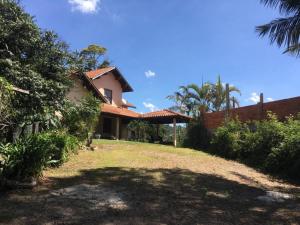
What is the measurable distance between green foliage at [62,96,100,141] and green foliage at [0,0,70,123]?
154cm

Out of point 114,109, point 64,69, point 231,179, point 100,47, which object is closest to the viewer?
point 231,179

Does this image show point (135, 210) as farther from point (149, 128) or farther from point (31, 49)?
point (149, 128)

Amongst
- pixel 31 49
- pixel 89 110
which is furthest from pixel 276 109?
pixel 31 49

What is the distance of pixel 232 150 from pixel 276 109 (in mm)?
3095

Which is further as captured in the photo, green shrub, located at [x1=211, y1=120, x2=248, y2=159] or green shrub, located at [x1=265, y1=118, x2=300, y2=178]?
green shrub, located at [x1=211, y1=120, x2=248, y2=159]

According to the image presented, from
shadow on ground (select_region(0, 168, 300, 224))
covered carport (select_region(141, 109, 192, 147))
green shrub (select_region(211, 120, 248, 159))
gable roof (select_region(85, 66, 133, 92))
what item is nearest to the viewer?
shadow on ground (select_region(0, 168, 300, 224))

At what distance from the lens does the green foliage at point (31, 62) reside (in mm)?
13484

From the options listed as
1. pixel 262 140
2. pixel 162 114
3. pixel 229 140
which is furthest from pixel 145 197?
pixel 162 114

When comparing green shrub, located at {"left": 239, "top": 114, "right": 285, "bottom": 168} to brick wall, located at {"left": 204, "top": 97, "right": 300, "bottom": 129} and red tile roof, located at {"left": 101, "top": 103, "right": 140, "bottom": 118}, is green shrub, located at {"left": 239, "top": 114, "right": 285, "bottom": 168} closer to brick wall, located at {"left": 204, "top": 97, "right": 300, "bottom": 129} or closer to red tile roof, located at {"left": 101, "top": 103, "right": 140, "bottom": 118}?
brick wall, located at {"left": 204, "top": 97, "right": 300, "bottom": 129}

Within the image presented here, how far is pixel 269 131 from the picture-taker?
17188mm

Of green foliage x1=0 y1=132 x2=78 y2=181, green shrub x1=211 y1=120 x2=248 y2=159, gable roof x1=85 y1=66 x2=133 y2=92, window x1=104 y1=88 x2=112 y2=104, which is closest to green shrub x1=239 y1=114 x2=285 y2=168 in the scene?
green shrub x1=211 y1=120 x2=248 y2=159

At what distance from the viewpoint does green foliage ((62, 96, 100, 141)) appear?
58.2ft

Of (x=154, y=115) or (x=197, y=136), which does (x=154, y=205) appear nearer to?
(x=197, y=136)

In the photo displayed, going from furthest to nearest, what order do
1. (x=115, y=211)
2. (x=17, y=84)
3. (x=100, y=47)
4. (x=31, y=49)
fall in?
(x=100, y=47), (x=31, y=49), (x=17, y=84), (x=115, y=211)
